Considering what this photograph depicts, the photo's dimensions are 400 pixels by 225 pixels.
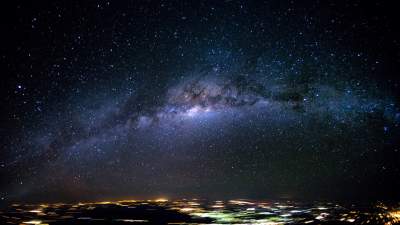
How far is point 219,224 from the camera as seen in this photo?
142 ft

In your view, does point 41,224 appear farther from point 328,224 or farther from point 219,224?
point 328,224

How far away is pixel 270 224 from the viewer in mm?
41438

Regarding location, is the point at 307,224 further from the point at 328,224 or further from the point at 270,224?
the point at 270,224

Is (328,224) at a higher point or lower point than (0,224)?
lower

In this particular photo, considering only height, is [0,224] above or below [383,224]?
above

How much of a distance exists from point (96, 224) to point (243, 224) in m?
21.8

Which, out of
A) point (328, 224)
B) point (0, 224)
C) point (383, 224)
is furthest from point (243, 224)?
point (0, 224)

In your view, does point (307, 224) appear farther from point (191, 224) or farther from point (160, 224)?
point (160, 224)

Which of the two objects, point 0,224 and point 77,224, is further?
point 77,224

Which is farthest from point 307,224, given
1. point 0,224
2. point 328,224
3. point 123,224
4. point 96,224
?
point 0,224

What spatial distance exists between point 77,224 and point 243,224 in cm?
2440

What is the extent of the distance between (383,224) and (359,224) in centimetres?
322

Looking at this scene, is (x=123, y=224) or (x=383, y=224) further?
(x=123, y=224)

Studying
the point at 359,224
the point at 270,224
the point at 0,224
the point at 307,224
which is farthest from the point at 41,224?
the point at 359,224
